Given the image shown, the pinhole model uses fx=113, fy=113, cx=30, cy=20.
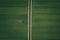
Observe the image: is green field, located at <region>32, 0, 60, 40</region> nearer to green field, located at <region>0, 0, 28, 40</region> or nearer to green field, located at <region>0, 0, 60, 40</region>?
green field, located at <region>0, 0, 60, 40</region>

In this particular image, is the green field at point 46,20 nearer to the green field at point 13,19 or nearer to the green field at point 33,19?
the green field at point 33,19

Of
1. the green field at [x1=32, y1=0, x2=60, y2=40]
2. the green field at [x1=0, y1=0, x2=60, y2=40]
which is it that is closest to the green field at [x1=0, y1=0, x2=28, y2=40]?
the green field at [x1=0, y1=0, x2=60, y2=40]

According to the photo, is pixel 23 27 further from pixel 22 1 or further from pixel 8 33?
pixel 22 1

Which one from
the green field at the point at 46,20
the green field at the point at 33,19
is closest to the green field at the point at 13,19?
the green field at the point at 33,19

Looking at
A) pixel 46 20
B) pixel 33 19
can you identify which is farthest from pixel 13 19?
pixel 46 20

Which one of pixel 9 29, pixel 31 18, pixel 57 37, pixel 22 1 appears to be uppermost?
pixel 22 1

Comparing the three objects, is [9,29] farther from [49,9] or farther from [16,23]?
[49,9]

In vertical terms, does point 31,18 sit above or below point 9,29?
above

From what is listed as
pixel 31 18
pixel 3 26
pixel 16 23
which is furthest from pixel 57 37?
pixel 3 26

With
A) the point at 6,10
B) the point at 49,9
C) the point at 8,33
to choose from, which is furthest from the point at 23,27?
the point at 49,9

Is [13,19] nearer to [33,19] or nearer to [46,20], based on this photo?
[33,19]
